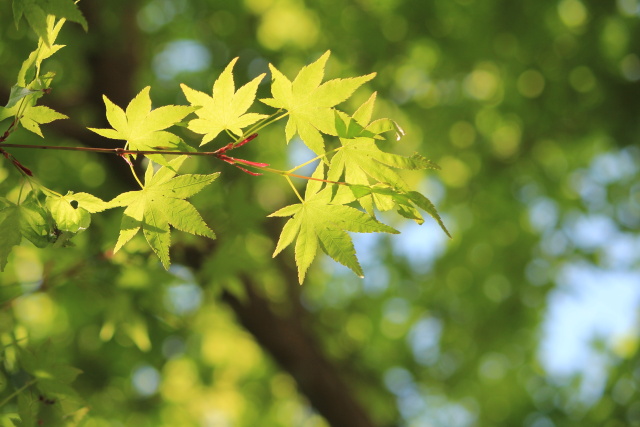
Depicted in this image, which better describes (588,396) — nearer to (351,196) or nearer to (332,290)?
(332,290)

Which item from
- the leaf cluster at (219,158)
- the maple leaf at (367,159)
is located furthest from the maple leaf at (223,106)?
the maple leaf at (367,159)

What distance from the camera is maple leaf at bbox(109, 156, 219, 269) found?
108 cm

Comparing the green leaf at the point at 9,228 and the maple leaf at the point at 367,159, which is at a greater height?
the maple leaf at the point at 367,159

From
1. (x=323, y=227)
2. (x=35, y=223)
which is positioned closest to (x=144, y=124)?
(x=35, y=223)

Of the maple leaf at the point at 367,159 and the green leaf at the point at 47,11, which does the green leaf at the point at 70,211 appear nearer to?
the green leaf at the point at 47,11

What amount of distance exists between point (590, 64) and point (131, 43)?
3573 millimetres

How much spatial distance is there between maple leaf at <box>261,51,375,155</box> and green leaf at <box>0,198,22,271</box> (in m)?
0.50

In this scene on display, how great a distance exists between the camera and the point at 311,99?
1077mm

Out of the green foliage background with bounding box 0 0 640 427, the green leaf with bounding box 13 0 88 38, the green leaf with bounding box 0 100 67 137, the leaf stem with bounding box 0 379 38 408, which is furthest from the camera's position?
the green foliage background with bounding box 0 0 640 427

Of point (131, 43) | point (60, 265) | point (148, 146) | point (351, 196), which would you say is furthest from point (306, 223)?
point (131, 43)

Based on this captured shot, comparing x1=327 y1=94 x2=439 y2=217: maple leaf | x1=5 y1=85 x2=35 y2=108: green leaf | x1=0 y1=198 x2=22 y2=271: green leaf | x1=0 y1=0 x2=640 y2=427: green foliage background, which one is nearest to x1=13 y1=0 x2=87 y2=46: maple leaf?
x1=5 y1=85 x2=35 y2=108: green leaf

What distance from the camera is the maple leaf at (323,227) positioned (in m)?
1.09

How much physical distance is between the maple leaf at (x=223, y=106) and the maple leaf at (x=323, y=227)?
7.1 inches

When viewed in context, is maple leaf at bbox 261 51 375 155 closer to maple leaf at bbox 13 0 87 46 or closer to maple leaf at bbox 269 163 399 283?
maple leaf at bbox 269 163 399 283
